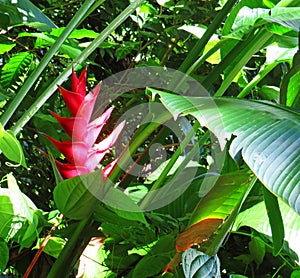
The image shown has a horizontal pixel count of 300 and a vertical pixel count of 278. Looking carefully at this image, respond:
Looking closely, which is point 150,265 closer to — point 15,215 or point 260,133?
point 15,215

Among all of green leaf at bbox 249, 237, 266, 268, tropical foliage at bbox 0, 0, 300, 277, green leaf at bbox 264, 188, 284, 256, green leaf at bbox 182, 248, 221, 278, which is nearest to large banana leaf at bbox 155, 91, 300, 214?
tropical foliage at bbox 0, 0, 300, 277

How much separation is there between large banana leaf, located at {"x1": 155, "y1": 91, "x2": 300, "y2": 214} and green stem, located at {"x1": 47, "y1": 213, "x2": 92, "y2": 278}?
30cm

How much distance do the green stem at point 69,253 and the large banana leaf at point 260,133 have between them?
30 centimetres

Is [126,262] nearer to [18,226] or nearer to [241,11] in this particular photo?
[18,226]

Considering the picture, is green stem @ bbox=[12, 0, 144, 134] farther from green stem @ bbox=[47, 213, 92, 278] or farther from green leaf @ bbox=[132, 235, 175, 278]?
green leaf @ bbox=[132, 235, 175, 278]

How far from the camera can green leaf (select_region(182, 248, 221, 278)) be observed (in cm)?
81

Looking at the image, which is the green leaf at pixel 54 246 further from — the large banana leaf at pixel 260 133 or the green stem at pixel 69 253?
the large banana leaf at pixel 260 133

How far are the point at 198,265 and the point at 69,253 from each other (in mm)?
214

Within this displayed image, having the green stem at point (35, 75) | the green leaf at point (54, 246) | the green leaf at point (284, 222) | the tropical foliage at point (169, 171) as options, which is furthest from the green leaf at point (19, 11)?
the green leaf at point (284, 222)

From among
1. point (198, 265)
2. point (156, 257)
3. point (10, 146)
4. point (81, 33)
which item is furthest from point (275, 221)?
point (81, 33)

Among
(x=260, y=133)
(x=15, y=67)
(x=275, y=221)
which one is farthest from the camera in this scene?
(x=15, y=67)

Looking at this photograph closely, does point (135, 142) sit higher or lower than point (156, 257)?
higher

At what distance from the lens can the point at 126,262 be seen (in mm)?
1039

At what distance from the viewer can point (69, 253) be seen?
2.96ft
